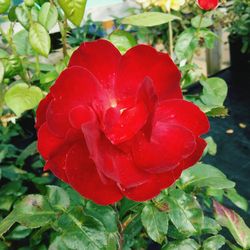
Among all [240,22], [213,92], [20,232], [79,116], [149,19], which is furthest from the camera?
[240,22]

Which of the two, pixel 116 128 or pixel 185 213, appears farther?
pixel 185 213

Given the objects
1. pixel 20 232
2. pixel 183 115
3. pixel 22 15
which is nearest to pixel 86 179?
pixel 183 115

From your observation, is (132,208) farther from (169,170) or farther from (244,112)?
(244,112)

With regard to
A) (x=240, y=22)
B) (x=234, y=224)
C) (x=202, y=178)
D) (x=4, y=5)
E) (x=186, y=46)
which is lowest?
(x=240, y=22)

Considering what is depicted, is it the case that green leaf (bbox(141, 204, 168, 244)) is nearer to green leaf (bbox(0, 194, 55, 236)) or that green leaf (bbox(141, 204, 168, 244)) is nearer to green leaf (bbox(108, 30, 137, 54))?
green leaf (bbox(0, 194, 55, 236))

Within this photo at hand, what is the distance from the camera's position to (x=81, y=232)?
673mm

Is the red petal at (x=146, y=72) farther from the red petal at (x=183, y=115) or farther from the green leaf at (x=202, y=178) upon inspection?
the green leaf at (x=202, y=178)

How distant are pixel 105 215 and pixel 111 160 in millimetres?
241

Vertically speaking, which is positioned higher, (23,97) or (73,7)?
(73,7)

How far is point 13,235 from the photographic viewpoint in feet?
3.87

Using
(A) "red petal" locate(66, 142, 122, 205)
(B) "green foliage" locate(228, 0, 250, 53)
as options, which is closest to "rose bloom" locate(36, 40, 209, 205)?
(A) "red petal" locate(66, 142, 122, 205)

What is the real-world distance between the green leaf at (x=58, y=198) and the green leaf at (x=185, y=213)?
0.59 ft

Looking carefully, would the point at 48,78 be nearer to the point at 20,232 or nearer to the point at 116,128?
the point at 116,128

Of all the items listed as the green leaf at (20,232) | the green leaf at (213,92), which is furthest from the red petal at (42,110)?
the green leaf at (20,232)
